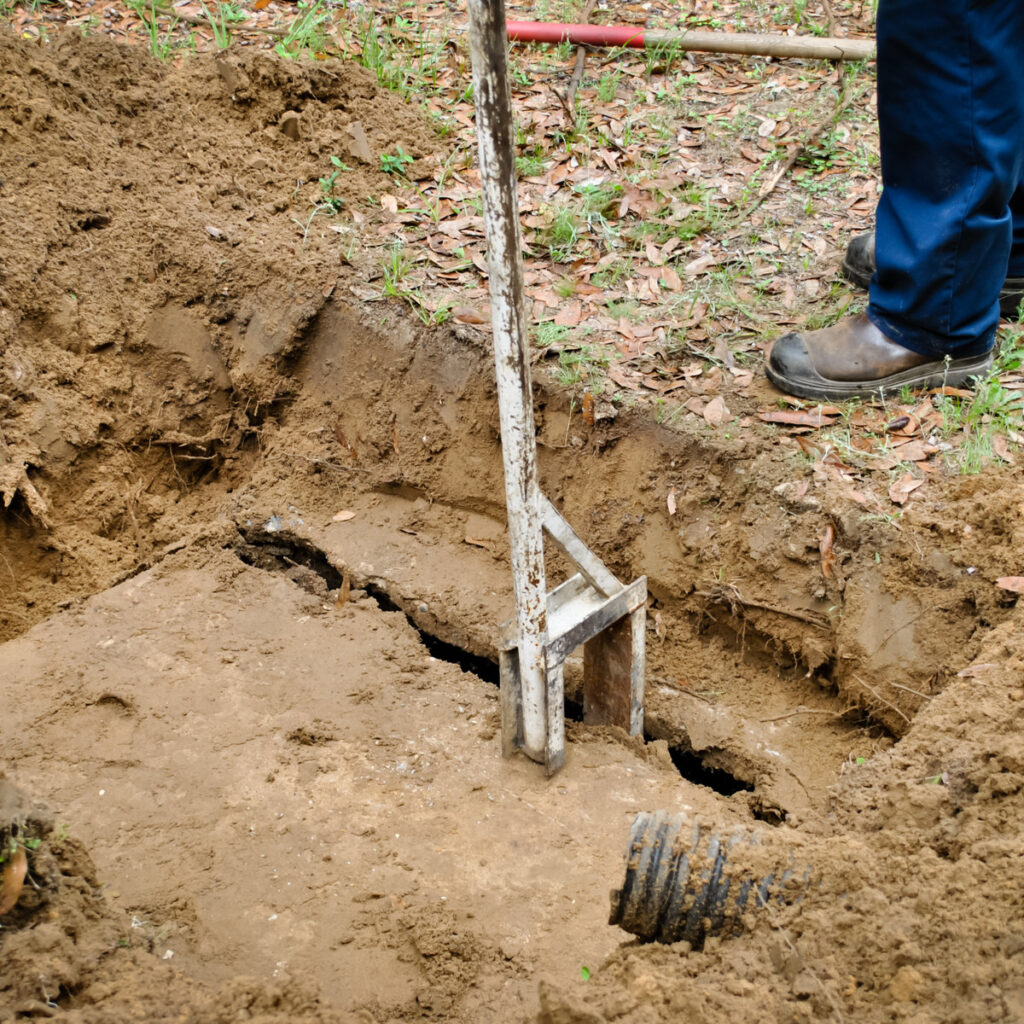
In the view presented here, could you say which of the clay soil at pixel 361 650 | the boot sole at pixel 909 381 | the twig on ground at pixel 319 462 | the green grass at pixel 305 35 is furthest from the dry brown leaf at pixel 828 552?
the green grass at pixel 305 35

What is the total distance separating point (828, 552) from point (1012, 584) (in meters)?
0.52

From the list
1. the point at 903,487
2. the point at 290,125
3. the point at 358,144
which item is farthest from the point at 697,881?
the point at 290,125

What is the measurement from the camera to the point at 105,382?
3848 millimetres

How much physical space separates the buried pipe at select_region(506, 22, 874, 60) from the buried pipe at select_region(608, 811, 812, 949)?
171 inches

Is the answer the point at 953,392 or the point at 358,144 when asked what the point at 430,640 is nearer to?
the point at 953,392

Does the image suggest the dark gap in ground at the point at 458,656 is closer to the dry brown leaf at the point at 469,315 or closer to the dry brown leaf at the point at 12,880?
the dry brown leaf at the point at 469,315

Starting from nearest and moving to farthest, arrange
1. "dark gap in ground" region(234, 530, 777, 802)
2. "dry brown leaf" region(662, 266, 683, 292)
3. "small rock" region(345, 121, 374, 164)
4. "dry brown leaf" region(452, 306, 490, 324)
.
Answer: "dark gap in ground" region(234, 530, 777, 802) → "dry brown leaf" region(452, 306, 490, 324) → "dry brown leaf" region(662, 266, 683, 292) → "small rock" region(345, 121, 374, 164)

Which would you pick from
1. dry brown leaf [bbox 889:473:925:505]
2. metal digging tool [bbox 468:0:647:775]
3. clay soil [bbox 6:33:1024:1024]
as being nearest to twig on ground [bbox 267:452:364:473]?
clay soil [bbox 6:33:1024:1024]

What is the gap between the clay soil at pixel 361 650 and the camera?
6.03 feet

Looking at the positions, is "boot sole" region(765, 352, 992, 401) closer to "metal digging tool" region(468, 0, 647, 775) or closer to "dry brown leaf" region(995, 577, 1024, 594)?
"dry brown leaf" region(995, 577, 1024, 594)

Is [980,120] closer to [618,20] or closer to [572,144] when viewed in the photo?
[572,144]

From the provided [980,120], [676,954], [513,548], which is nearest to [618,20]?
[980,120]

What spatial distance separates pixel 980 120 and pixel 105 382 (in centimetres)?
329

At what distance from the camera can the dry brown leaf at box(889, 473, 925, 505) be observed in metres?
2.88
